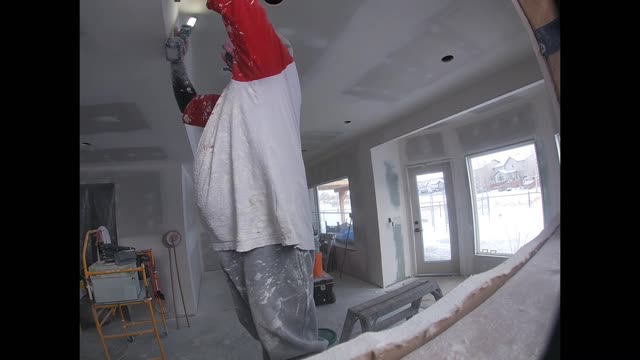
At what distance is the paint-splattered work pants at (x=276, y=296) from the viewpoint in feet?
1.91

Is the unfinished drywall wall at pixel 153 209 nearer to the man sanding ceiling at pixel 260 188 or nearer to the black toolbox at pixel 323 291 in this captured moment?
the black toolbox at pixel 323 291

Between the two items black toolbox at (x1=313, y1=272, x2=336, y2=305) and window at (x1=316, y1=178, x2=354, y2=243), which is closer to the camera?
black toolbox at (x1=313, y1=272, x2=336, y2=305)

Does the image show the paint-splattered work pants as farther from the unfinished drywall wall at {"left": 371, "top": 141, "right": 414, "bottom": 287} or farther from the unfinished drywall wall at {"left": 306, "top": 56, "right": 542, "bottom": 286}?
the unfinished drywall wall at {"left": 371, "top": 141, "right": 414, "bottom": 287}

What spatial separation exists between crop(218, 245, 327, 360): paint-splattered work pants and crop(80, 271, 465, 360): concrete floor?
2.15m

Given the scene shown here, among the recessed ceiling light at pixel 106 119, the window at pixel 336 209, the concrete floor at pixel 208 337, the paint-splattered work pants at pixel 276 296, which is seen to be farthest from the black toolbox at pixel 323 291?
the paint-splattered work pants at pixel 276 296

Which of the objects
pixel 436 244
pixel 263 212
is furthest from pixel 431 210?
pixel 263 212

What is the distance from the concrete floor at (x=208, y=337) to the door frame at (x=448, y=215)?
15.5 inches

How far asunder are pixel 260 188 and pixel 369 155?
3.98 m

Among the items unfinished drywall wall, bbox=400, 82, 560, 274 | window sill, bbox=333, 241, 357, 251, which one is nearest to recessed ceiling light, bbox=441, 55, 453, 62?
unfinished drywall wall, bbox=400, 82, 560, 274

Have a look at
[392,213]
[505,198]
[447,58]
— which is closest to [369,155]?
[392,213]

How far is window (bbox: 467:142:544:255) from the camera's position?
3717mm
